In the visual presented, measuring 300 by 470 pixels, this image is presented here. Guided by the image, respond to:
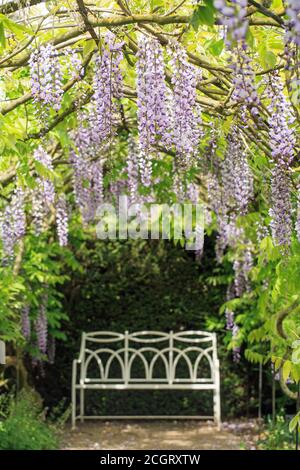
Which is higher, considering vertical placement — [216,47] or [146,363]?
[216,47]

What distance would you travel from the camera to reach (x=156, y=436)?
719 cm

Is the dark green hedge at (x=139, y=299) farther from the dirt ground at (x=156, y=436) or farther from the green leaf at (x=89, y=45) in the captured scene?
the green leaf at (x=89, y=45)

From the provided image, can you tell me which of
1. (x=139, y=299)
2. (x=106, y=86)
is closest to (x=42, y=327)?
(x=139, y=299)

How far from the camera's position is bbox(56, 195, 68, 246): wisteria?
19.4 feet

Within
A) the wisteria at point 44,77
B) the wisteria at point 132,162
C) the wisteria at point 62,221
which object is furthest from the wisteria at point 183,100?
the wisteria at point 62,221

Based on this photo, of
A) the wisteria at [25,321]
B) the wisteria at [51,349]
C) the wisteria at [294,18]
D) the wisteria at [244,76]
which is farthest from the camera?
the wisteria at [51,349]

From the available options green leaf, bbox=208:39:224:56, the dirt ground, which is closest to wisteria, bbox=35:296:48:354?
the dirt ground

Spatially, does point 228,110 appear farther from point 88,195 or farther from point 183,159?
Answer: point 88,195

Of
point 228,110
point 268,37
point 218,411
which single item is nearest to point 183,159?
point 228,110

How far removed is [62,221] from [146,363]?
6.79ft

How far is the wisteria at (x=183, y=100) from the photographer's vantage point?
9.96 ft

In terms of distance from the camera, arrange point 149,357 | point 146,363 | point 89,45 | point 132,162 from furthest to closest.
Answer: point 149,357 → point 146,363 → point 132,162 → point 89,45

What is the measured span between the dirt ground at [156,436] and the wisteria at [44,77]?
156 inches

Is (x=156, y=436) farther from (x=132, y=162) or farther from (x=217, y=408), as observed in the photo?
(x=132, y=162)
